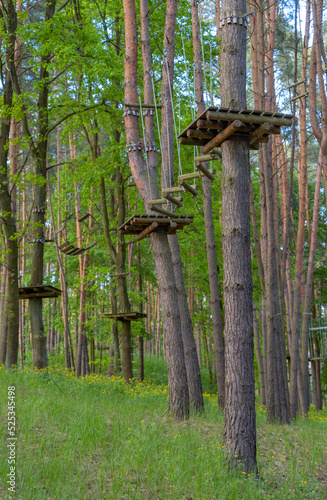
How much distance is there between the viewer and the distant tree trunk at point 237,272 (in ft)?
19.3

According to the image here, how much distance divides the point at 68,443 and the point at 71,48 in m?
9.21

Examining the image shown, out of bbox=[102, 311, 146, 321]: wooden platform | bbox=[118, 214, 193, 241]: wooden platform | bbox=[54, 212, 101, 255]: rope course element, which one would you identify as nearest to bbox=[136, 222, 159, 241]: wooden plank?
bbox=[118, 214, 193, 241]: wooden platform

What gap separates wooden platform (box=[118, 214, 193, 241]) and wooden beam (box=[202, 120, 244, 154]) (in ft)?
5.92

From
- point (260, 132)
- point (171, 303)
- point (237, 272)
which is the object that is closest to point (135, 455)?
point (237, 272)

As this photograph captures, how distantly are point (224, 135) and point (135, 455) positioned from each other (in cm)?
429

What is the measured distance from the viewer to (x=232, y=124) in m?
5.94

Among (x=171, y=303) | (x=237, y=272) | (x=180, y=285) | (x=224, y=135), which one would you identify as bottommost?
(x=171, y=303)

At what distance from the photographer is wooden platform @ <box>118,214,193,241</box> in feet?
27.0

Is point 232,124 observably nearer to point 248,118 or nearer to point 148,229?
point 248,118

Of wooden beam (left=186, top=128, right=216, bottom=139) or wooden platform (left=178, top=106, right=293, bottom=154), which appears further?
wooden beam (left=186, top=128, right=216, bottom=139)

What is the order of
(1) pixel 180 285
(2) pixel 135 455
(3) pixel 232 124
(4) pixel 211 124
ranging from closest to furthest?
1. (2) pixel 135 455
2. (3) pixel 232 124
3. (4) pixel 211 124
4. (1) pixel 180 285

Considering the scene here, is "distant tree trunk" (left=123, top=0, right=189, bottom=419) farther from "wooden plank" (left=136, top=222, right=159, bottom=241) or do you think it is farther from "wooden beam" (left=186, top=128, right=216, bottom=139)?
"wooden beam" (left=186, top=128, right=216, bottom=139)

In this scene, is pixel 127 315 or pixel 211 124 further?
pixel 127 315

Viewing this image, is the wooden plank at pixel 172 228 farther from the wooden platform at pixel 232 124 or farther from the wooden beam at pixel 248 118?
the wooden beam at pixel 248 118
